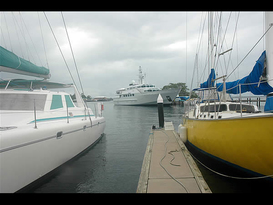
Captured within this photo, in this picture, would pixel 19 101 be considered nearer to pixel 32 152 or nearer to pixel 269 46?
pixel 32 152

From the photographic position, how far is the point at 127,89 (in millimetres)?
55125

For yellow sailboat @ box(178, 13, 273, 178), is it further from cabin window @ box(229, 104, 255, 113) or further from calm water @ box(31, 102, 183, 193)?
calm water @ box(31, 102, 183, 193)

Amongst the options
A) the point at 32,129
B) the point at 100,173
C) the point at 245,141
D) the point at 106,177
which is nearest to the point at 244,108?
the point at 245,141

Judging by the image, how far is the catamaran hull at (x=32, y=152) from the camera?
12.5 ft

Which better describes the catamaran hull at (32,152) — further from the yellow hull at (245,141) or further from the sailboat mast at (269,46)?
the sailboat mast at (269,46)

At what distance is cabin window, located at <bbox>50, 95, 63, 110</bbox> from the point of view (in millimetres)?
7288

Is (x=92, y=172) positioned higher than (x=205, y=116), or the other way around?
(x=205, y=116)

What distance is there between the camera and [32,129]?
4.77 m

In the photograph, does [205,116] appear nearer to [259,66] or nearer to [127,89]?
[259,66]

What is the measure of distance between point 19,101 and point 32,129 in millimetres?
2509

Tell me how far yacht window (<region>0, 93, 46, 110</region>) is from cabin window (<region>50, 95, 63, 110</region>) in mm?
371

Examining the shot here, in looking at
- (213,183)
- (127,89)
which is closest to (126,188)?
(213,183)

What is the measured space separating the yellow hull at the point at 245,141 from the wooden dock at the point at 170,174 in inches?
34.4
